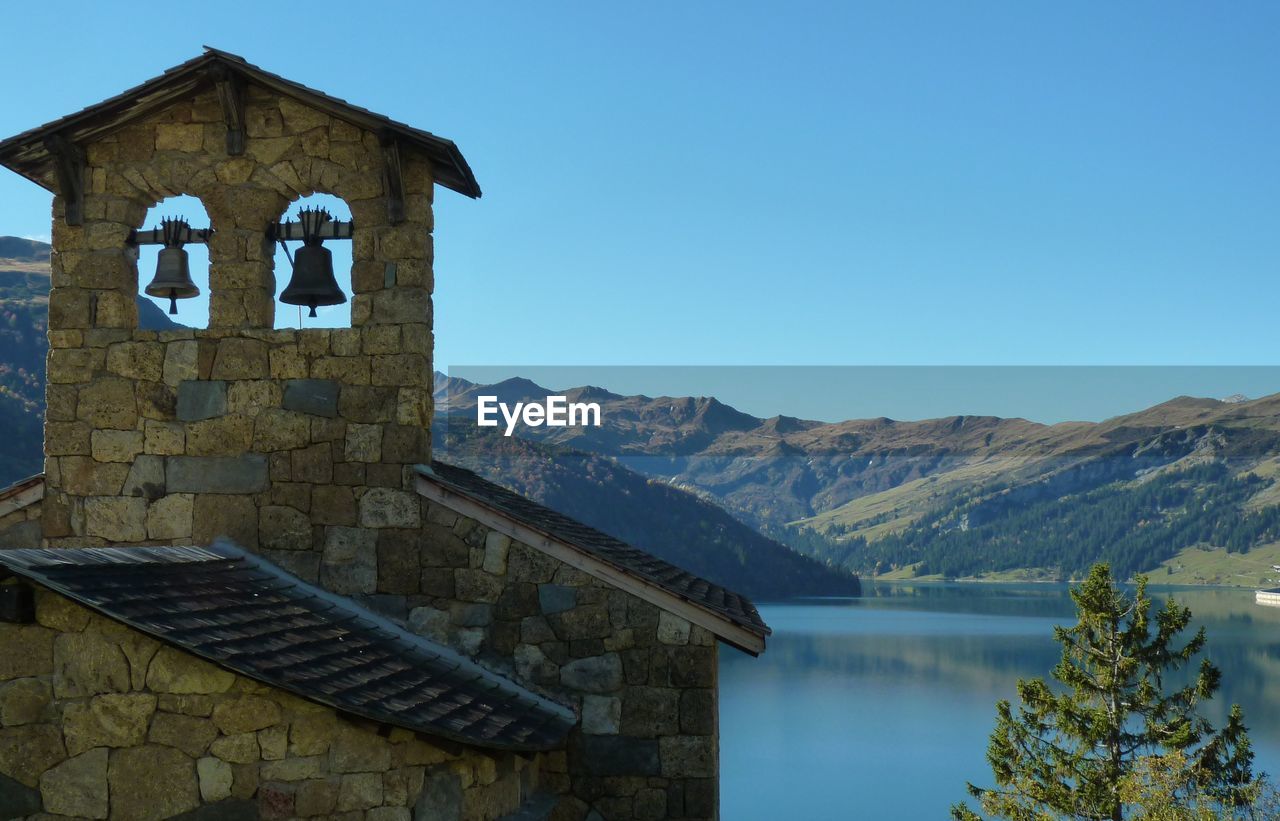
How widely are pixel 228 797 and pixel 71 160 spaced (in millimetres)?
4493

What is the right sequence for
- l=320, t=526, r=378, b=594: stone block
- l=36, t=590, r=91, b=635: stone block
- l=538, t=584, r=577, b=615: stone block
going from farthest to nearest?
l=320, t=526, r=378, b=594: stone block, l=538, t=584, r=577, b=615: stone block, l=36, t=590, r=91, b=635: stone block

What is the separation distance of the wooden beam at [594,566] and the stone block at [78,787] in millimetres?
2581

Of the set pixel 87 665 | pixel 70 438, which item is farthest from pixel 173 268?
pixel 87 665

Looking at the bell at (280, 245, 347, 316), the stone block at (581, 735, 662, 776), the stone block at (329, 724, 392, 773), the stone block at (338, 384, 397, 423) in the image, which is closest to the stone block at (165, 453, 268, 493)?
the stone block at (338, 384, 397, 423)

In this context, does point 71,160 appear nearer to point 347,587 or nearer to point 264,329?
point 264,329

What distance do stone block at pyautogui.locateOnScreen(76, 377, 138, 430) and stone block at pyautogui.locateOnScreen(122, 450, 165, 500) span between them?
239 millimetres

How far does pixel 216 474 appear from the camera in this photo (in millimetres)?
8031

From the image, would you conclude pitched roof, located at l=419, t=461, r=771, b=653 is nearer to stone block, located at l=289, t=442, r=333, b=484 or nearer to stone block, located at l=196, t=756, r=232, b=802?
stone block, located at l=289, t=442, r=333, b=484

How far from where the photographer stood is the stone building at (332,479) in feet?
25.1

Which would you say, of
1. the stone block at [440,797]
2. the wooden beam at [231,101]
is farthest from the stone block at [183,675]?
the wooden beam at [231,101]

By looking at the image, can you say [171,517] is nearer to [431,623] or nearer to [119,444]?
[119,444]

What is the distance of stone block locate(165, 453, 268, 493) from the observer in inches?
315

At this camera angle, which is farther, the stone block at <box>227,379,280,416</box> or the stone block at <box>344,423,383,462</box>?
the stone block at <box>227,379,280,416</box>

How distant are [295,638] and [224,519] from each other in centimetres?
167
